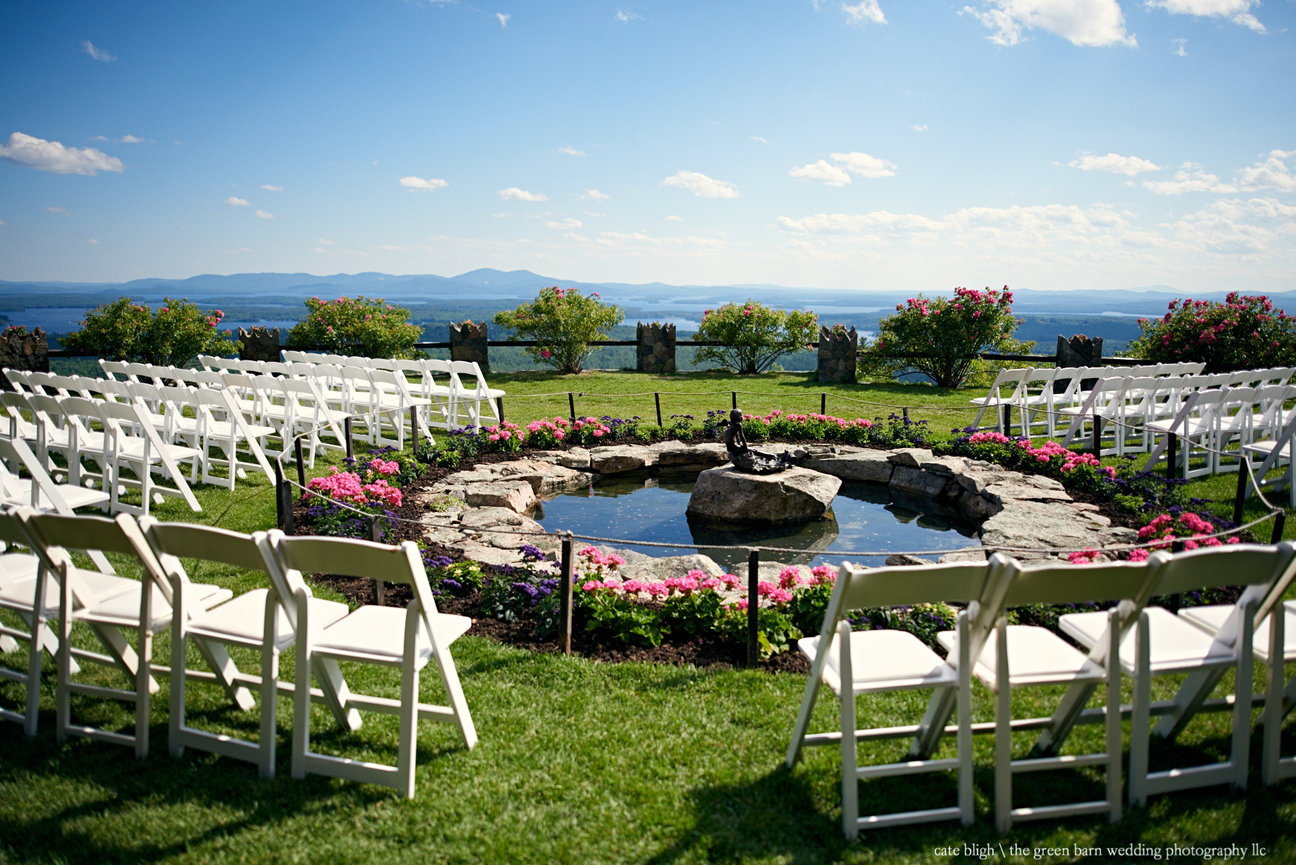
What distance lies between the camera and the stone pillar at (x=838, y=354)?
49.4ft

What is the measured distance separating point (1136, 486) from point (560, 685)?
583 cm

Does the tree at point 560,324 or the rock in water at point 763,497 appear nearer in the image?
the rock in water at point 763,497

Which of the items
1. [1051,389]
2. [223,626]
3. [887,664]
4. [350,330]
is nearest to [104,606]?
[223,626]

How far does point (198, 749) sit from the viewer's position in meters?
2.91

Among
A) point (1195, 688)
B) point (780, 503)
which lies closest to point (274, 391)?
point (780, 503)

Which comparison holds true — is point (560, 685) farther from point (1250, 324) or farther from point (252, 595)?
point (1250, 324)

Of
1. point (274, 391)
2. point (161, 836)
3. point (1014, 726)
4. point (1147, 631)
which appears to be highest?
point (274, 391)

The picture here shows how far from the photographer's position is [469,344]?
16875 millimetres

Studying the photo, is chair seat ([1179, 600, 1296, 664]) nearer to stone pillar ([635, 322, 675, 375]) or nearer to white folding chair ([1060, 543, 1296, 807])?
white folding chair ([1060, 543, 1296, 807])

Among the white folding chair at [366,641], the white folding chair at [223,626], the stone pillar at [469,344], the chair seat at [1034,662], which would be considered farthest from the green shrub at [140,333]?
the chair seat at [1034,662]

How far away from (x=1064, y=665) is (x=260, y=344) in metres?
16.0

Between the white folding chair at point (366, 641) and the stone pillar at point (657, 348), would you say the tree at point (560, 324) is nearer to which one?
the stone pillar at point (657, 348)

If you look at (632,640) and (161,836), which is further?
(632,640)

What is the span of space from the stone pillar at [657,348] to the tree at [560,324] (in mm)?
1011
